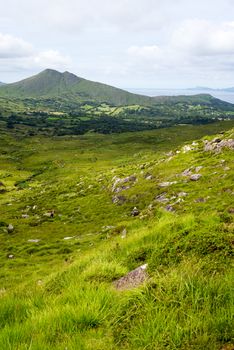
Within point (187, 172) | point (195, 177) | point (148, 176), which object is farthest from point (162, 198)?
point (148, 176)

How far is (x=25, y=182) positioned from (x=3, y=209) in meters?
47.8

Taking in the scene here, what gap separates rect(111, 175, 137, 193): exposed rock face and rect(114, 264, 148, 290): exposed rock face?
5646 centimetres

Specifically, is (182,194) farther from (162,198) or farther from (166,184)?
(166,184)

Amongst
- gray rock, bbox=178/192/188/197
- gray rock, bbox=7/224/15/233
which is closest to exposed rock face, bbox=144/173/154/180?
gray rock, bbox=178/192/188/197

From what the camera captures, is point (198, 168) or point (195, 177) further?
point (198, 168)

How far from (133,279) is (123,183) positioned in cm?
6032

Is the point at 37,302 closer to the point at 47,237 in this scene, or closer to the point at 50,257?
the point at 50,257

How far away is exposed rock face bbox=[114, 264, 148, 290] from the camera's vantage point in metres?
8.09

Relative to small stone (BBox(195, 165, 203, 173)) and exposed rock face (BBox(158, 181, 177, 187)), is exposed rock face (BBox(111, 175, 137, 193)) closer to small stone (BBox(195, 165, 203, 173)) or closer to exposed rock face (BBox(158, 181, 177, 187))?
exposed rock face (BBox(158, 181, 177, 187))

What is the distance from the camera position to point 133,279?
27.7 ft

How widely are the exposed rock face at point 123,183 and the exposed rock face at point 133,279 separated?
185 feet

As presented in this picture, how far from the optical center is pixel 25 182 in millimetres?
123562

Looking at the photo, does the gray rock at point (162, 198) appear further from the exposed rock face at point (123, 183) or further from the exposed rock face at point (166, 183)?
the exposed rock face at point (123, 183)

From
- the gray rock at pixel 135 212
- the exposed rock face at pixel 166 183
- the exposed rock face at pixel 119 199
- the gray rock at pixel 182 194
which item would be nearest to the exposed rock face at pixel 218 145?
the exposed rock face at pixel 166 183
